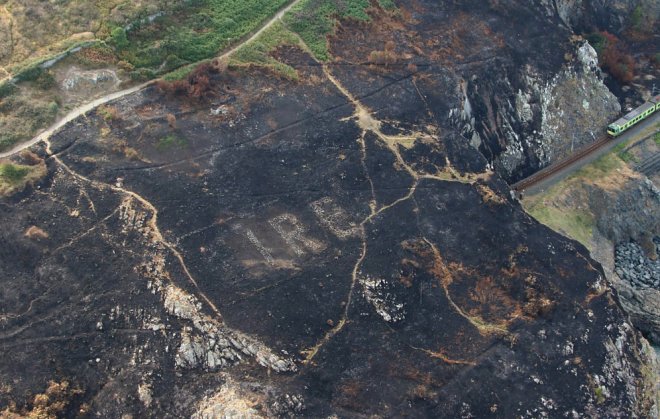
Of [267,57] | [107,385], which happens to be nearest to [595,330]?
[107,385]

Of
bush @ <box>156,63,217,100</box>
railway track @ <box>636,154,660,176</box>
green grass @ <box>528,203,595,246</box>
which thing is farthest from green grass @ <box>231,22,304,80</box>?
railway track @ <box>636,154,660,176</box>

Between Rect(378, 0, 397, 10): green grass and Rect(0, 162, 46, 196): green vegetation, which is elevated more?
Rect(378, 0, 397, 10): green grass

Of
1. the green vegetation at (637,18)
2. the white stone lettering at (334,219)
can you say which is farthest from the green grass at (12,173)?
the green vegetation at (637,18)

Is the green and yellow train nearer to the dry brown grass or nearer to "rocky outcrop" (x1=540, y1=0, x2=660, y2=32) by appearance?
"rocky outcrop" (x1=540, y1=0, x2=660, y2=32)

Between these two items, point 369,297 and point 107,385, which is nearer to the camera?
point 107,385

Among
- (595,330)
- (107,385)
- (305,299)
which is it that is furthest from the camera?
(595,330)

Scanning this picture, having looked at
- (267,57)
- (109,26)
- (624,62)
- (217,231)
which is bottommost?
(624,62)

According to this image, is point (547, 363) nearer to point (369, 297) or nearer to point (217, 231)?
point (369, 297)
